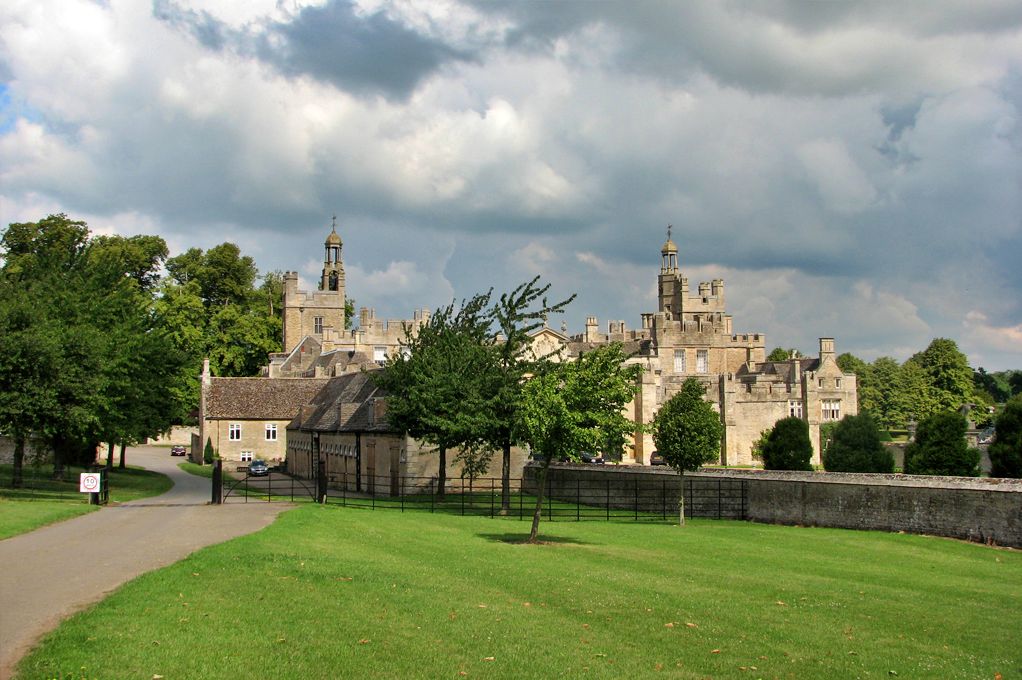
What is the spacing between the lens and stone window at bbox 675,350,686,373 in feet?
269

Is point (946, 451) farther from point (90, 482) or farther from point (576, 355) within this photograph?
point (576, 355)

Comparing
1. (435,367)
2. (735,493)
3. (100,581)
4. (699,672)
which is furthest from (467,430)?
(699,672)

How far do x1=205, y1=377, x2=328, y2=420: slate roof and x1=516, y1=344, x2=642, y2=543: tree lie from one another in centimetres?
4538

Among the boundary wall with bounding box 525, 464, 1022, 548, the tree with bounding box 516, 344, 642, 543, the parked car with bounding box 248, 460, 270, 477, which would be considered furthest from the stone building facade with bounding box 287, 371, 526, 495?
the tree with bounding box 516, 344, 642, 543

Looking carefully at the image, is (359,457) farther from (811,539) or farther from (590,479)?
(811,539)

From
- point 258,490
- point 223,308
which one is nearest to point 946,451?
point 258,490

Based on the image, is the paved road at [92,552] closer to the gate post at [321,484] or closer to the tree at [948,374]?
the gate post at [321,484]

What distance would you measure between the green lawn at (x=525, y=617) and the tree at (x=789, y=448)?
23755mm

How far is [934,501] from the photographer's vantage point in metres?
29.4

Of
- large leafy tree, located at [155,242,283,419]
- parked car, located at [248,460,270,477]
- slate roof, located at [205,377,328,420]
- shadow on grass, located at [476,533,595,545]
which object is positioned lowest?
shadow on grass, located at [476,533,595,545]

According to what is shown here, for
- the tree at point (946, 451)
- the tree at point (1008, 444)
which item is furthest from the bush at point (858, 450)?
the tree at point (1008, 444)

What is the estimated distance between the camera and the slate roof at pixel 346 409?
4497 cm

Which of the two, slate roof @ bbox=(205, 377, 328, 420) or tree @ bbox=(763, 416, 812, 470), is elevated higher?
slate roof @ bbox=(205, 377, 328, 420)

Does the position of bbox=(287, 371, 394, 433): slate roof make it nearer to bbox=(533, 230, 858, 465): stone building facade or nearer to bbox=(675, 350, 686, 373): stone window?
bbox=(533, 230, 858, 465): stone building facade
